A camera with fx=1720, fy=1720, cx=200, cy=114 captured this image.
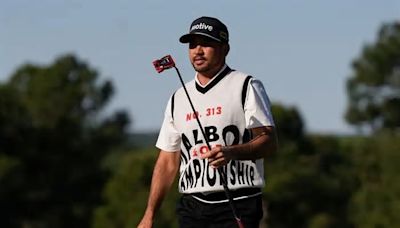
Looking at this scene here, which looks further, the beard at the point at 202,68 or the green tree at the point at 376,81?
the green tree at the point at 376,81

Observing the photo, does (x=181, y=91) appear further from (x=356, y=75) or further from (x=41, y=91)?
(x=356, y=75)

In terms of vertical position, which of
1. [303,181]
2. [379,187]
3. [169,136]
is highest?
[169,136]

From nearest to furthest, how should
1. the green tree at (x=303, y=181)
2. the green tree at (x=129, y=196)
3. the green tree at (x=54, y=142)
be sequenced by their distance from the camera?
the green tree at (x=129, y=196), the green tree at (x=303, y=181), the green tree at (x=54, y=142)

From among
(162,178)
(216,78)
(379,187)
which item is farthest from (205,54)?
(379,187)

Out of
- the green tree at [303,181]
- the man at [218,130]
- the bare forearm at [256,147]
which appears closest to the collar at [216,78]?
the man at [218,130]

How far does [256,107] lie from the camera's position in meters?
12.8

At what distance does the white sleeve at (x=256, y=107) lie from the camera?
12.8 meters

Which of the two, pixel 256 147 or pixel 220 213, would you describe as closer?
pixel 256 147

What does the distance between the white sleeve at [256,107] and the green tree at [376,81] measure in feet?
357

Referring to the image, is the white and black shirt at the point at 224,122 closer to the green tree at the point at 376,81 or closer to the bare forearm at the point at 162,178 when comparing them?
the bare forearm at the point at 162,178

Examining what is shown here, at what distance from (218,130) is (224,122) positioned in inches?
3.1

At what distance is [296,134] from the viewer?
331 feet

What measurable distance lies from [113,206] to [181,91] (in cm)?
8583

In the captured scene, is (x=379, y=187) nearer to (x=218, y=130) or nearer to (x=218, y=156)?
(x=218, y=130)
